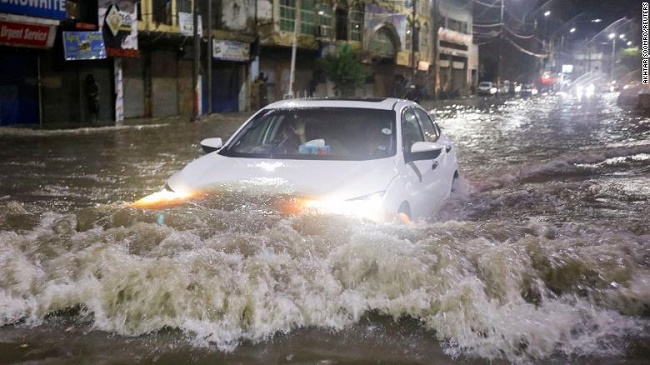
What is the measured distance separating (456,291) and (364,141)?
8.15ft

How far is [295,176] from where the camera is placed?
5.39 meters

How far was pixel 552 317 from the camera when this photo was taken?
12.1ft

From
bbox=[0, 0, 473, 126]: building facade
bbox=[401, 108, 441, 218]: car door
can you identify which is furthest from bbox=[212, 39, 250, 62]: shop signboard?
bbox=[401, 108, 441, 218]: car door

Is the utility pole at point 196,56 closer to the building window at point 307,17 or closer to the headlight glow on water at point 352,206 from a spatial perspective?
the building window at point 307,17

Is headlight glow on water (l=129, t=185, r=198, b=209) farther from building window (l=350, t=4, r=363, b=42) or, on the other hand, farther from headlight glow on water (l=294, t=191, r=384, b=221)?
building window (l=350, t=4, r=363, b=42)

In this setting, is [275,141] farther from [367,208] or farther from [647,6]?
[647,6]

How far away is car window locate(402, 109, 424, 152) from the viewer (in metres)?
6.22

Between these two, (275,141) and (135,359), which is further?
(275,141)

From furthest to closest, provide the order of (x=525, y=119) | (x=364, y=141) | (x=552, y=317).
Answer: (x=525, y=119) < (x=364, y=141) < (x=552, y=317)

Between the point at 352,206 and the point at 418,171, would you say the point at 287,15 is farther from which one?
the point at 352,206

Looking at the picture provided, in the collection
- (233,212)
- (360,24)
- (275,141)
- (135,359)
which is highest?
(360,24)

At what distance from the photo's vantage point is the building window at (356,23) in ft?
141

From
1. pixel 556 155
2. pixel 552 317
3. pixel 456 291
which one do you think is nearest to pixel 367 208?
pixel 456 291

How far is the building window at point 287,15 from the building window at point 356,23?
6.91m
